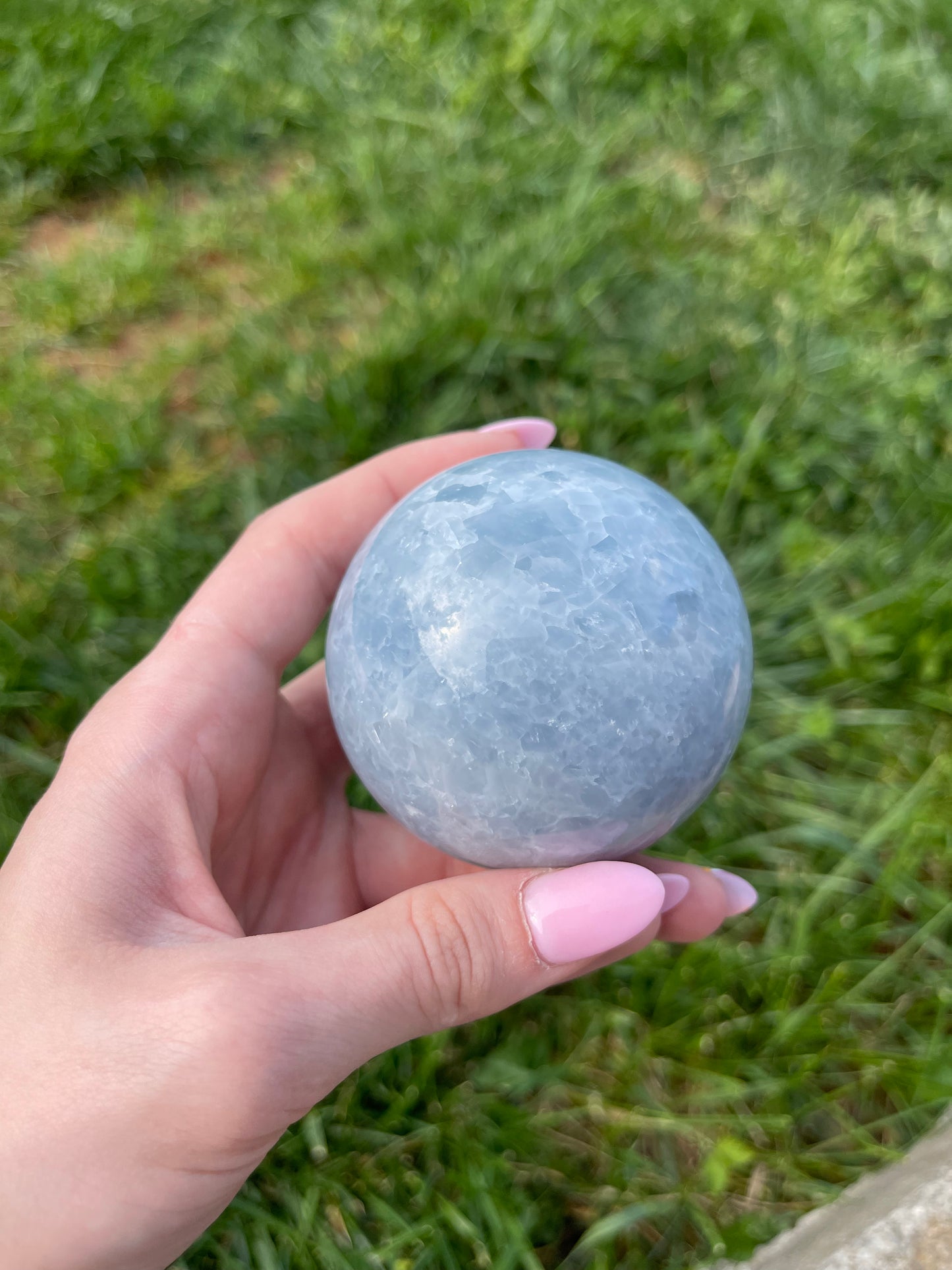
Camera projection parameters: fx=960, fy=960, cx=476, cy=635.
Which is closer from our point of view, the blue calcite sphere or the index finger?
the blue calcite sphere

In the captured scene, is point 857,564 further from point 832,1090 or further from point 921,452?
point 832,1090

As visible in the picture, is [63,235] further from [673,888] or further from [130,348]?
[673,888]

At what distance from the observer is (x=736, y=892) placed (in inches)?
64.0

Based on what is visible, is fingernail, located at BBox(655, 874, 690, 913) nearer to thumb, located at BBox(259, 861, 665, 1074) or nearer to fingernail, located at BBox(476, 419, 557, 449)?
thumb, located at BBox(259, 861, 665, 1074)

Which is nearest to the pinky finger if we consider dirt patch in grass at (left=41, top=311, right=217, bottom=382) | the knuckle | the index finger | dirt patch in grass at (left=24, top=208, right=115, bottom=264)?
the knuckle

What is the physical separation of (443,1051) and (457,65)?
8.74ft

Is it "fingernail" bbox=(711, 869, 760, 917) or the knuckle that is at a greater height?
the knuckle

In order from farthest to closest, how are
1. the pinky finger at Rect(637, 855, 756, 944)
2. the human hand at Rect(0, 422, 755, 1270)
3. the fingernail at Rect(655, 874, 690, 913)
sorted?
the pinky finger at Rect(637, 855, 756, 944), the fingernail at Rect(655, 874, 690, 913), the human hand at Rect(0, 422, 755, 1270)

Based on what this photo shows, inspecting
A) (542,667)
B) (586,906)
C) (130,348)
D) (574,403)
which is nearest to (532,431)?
(574,403)

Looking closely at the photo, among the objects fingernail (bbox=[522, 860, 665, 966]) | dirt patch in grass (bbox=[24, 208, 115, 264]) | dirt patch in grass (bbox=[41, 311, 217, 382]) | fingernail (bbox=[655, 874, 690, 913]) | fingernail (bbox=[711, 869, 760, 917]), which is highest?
dirt patch in grass (bbox=[24, 208, 115, 264])

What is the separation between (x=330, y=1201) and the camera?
1523 mm

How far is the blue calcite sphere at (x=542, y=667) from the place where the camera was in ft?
3.71

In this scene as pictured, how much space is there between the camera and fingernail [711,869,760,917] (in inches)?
63.6

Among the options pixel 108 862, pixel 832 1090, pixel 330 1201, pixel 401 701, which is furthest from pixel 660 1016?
pixel 108 862
